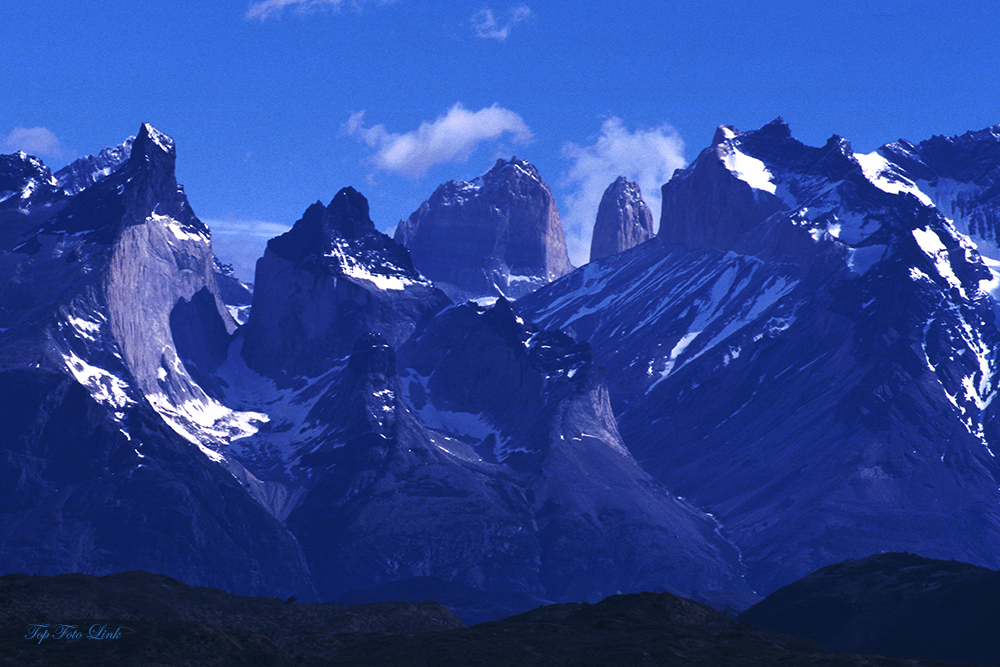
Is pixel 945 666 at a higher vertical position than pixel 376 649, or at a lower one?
lower

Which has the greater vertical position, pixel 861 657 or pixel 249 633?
pixel 249 633

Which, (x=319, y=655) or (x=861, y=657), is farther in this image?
(x=319, y=655)

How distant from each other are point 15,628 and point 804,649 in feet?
272

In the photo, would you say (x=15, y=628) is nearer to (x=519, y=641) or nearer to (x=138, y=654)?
(x=138, y=654)

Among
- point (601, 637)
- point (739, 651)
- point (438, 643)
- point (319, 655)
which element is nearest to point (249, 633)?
point (319, 655)

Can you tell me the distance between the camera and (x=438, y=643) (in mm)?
189625

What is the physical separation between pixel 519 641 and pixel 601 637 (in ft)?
28.6

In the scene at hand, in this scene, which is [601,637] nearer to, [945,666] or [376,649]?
[376,649]

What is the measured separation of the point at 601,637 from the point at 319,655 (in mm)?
30458

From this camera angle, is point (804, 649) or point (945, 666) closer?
point (945, 666)

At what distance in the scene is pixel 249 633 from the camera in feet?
625

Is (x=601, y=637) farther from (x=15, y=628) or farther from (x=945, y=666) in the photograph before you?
(x=15, y=628)

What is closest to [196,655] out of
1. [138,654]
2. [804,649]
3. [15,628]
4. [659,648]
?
[138,654]

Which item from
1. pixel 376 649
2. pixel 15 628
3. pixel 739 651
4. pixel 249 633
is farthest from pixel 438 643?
pixel 15 628
